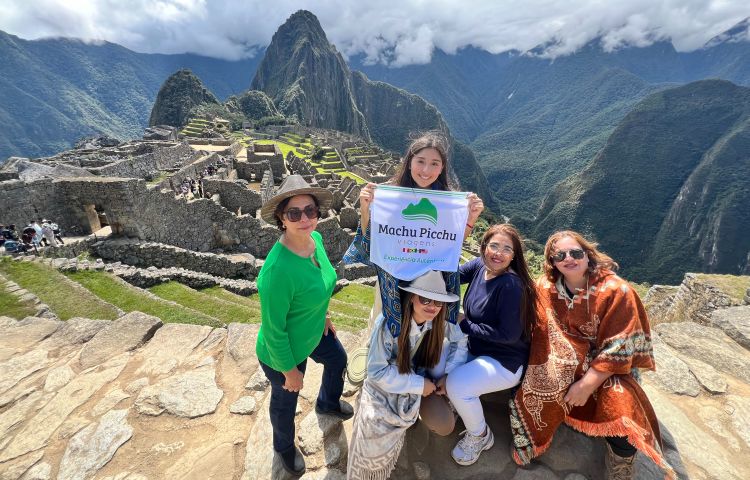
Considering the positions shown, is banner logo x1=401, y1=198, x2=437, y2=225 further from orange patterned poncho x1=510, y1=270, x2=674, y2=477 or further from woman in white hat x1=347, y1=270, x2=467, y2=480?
orange patterned poncho x1=510, y1=270, x2=674, y2=477

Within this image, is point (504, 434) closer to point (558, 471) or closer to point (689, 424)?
point (558, 471)

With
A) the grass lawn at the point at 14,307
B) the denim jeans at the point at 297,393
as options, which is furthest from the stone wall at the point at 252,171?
the denim jeans at the point at 297,393

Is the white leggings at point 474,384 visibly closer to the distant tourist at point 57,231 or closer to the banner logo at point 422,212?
the banner logo at point 422,212

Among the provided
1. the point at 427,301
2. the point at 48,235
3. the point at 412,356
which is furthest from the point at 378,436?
the point at 48,235

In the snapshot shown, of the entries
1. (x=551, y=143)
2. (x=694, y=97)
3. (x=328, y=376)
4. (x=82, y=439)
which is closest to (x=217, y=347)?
(x=82, y=439)

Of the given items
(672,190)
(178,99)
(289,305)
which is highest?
(178,99)

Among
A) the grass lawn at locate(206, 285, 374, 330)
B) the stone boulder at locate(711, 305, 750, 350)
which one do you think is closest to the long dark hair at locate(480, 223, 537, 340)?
the stone boulder at locate(711, 305, 750, 350)

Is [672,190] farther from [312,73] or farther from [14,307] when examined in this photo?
[312,73]
